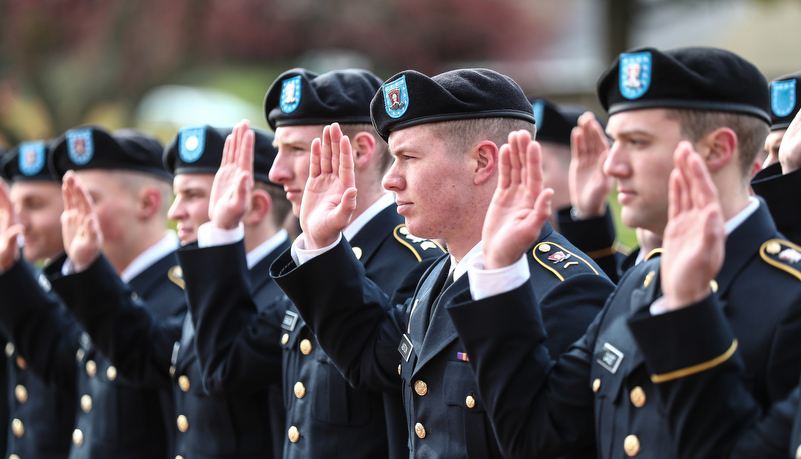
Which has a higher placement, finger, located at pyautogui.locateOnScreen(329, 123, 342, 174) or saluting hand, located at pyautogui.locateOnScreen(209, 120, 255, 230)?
finger, located at pyautogui.locateOnScreen(329, 123, 342, 174)

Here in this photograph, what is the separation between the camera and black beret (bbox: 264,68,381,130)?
4008 mm

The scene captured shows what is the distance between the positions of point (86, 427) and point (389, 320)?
6.82ft

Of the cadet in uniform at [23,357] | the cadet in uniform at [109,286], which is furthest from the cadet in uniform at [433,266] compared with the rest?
the cadet in uniform at [23,357]

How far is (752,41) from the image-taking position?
1573cm

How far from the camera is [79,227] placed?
4738 mm

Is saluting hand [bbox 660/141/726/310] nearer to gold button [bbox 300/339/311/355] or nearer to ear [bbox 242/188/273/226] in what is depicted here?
gold button [bbox 300/339/311/355]

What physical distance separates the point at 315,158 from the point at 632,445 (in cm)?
159

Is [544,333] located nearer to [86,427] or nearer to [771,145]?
[771,145]

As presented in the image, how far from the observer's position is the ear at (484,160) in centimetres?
317

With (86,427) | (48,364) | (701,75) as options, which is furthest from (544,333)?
(48,364)

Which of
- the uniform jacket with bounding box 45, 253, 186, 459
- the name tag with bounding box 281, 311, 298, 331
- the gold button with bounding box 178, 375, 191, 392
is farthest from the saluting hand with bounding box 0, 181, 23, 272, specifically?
the name tag with bounding box 281, 311, 298, 331

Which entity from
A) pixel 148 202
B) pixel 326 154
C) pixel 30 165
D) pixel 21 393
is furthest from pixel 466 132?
pixel 30 165

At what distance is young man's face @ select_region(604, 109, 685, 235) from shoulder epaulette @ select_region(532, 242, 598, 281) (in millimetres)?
391

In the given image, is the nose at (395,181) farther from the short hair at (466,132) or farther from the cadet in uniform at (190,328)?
the cadet in uniform at (190,328)
